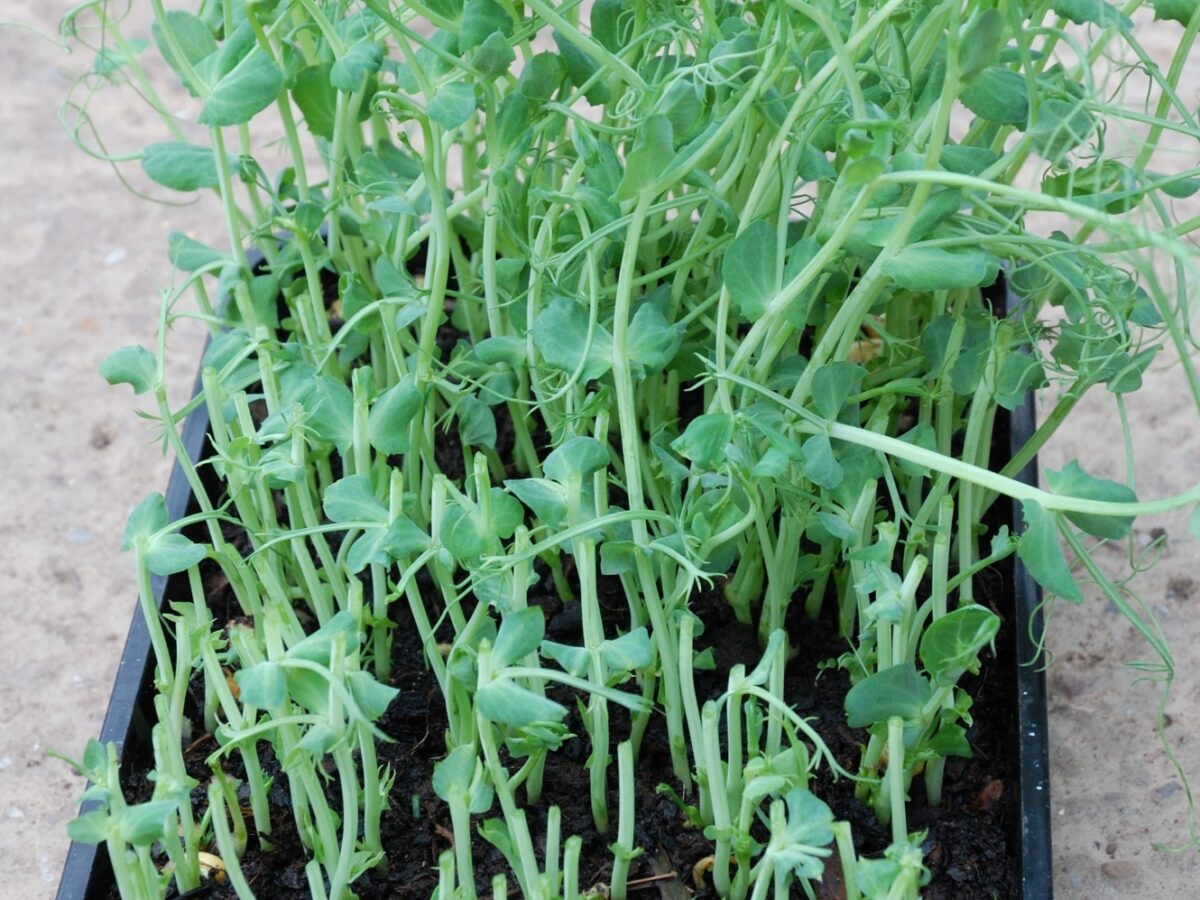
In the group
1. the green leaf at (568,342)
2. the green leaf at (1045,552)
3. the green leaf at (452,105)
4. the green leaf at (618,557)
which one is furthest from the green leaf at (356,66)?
the green leaf at (1045,552)

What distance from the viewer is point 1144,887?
93 cm

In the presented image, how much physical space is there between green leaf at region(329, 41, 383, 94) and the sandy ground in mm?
274

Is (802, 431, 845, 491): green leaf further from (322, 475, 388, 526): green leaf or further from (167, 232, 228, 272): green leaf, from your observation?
(167, 232, 228, 272): green leaf

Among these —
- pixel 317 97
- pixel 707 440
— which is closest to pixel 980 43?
pixel 707 440

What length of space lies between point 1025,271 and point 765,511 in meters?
0.23

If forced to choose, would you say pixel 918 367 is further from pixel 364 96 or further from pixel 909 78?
pixel 364 96

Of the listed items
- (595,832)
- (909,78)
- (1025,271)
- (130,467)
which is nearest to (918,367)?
(1025,271)

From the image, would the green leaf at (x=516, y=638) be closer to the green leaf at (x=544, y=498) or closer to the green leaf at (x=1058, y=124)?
the green leaf at (x=544, y=498)

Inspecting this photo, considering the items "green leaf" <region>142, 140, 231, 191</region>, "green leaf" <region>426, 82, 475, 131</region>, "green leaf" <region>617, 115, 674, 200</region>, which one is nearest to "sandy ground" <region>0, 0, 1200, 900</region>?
"green leaf" <region>142, 140, 231, 191</region>

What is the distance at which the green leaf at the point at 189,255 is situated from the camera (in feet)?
2.89

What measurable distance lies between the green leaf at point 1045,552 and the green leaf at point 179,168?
491 mm

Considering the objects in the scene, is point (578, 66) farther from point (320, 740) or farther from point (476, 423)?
point (320, 740)

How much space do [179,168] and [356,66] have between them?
180 mm

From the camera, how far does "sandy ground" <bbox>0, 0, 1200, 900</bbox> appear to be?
0.98 m
